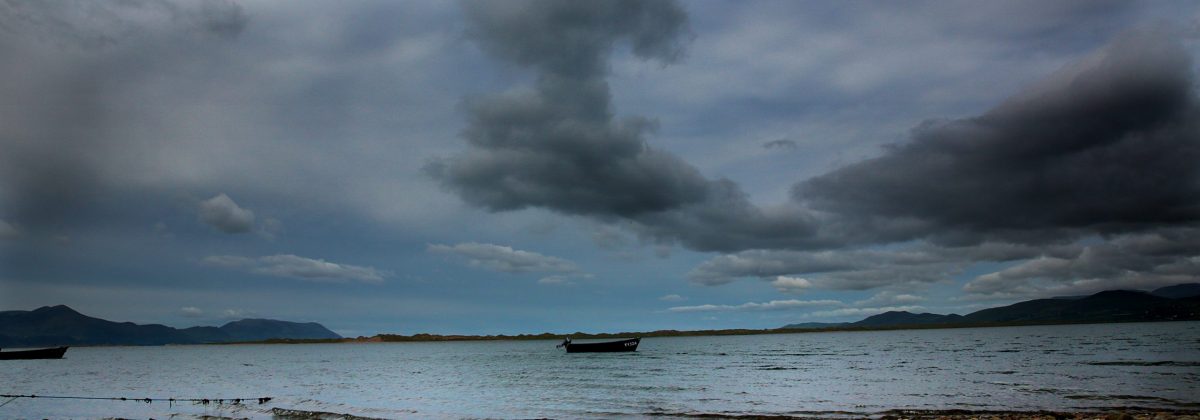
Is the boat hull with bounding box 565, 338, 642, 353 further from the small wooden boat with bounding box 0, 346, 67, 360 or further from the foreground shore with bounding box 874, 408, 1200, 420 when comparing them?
the small wooden boat with bounding box 0, 346, 67, 360

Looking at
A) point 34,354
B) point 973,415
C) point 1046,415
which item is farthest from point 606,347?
point 34,354

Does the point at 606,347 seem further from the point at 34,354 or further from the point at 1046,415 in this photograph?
the point at 34,354

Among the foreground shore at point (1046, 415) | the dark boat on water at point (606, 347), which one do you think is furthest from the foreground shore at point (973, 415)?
the dark boat on water at point (606, 347)

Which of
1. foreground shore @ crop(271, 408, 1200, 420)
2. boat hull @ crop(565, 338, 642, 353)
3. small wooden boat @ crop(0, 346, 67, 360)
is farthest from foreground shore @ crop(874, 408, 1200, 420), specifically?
small wooden boat @ crop(0, 346, 67, 360)

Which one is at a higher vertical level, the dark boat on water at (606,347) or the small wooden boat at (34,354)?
the small wooden boat at (34,354)

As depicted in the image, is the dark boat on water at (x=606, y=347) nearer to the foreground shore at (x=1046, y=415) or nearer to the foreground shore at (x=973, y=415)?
the foreground shore at (x=973, y=415)

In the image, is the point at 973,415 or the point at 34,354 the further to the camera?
the point at 34,354

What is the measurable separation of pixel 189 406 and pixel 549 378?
35863 millimetres

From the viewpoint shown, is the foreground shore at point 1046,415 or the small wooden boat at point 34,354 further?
the small wooden boat at point 34,354

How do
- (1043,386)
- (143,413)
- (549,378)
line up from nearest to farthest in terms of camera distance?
(143,413) → (1043,386) → (549,378)

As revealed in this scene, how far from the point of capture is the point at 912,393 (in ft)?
159

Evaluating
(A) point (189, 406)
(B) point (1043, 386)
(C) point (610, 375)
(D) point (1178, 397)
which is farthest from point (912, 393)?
(A) point (189, 406)

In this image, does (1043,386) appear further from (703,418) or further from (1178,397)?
(703,418)

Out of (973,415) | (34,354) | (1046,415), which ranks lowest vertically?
(973,415)
